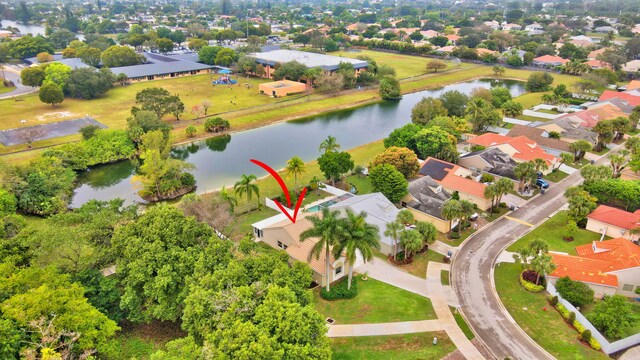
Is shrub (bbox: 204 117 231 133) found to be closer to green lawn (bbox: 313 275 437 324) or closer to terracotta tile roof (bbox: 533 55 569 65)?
green lawn (bbox: 313 275 437 324)

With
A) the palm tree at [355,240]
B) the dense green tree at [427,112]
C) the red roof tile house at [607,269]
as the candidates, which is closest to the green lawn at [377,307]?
the palm tree at [355,240]

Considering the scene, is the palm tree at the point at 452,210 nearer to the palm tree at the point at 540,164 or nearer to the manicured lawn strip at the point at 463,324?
the manicured lawn strip at the point at 463,324

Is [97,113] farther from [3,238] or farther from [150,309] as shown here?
[150,309]

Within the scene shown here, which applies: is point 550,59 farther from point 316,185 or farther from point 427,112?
point 316,185

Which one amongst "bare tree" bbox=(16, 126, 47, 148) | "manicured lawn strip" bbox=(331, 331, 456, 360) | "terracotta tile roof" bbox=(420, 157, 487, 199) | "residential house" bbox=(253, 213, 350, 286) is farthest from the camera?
"bare tree" bbox=(16, 126, 47, 148)

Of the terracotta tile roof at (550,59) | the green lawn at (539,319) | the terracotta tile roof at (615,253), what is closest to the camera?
the green lawn at (539,319)

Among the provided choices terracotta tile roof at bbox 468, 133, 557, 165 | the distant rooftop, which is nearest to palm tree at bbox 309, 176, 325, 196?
terracotta tile roof at bbox 468, 133, 557, 165

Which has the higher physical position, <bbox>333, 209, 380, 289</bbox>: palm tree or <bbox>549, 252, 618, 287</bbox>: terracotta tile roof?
<bbox>333, 209, 380, 289</bbox>: palm tree
